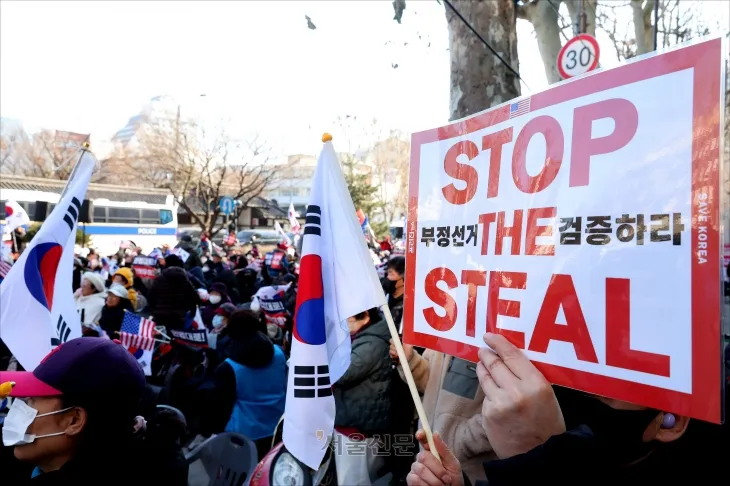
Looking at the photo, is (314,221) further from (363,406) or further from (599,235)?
(363,406)

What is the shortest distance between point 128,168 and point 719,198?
1374 inches

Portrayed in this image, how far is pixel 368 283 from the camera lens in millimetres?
2002

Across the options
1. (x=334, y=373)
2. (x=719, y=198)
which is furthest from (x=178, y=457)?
(x=719, y=198)

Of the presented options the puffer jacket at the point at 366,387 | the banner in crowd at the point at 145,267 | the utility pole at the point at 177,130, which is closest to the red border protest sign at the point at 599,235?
the puffer jacket at the point at 366,387

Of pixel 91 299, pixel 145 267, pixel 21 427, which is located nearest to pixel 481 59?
pixel 21 427

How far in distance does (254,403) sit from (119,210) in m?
25.5

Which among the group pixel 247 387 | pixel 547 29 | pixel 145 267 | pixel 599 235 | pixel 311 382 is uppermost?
pixel 547 29

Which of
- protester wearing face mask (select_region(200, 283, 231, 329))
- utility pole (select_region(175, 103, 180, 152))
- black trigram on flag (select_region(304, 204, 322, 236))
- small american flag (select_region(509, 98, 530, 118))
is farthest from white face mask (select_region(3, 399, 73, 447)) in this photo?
utility pole (select_region(175, 103, 180, 152))

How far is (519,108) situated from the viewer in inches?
61.2

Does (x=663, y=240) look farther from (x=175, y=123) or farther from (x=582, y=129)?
(x=175, y=123)

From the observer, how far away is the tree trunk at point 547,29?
8.42 m

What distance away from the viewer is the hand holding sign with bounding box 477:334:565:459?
4.16 feet

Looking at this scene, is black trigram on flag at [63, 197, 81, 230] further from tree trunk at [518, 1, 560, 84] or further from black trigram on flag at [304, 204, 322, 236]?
tree trunk at [518, 1, 560, 84]

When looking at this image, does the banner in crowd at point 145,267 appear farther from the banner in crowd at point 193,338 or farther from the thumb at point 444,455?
the thumb at point 444,455
